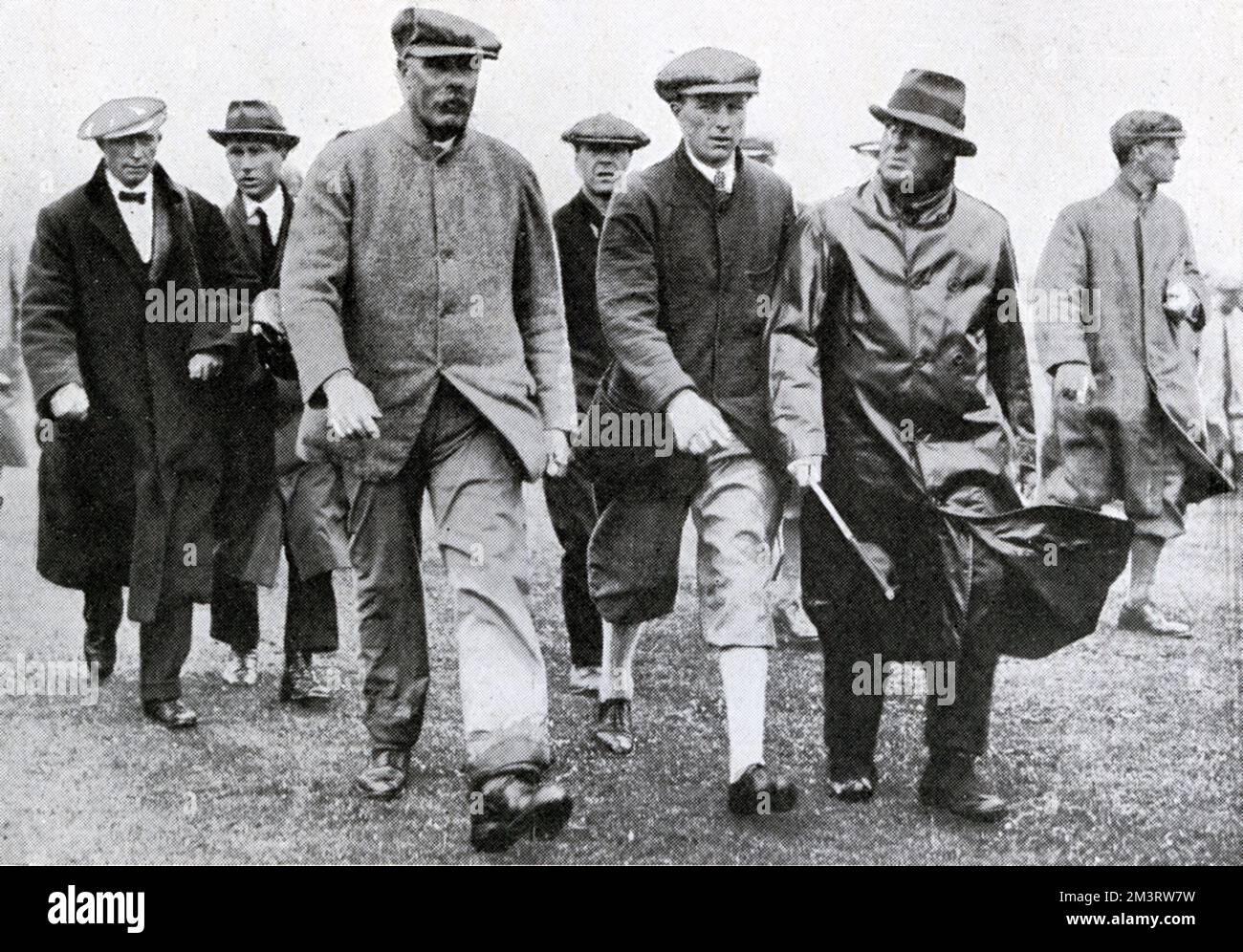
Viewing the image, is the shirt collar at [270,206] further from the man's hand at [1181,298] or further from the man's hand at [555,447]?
the man's hand at [1181,298]

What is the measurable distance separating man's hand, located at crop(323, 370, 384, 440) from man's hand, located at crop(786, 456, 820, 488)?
1388mm

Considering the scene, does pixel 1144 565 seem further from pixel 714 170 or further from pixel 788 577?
pixel 714 170

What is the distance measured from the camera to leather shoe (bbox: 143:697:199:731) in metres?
6.60

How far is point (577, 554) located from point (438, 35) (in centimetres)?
218

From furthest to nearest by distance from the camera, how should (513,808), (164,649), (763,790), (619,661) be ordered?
(164,649), (619,661), (763,790), (513,808)

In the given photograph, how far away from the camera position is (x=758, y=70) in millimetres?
6344

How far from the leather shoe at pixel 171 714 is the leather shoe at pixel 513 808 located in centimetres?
Result: 163

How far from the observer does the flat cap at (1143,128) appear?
714 cm

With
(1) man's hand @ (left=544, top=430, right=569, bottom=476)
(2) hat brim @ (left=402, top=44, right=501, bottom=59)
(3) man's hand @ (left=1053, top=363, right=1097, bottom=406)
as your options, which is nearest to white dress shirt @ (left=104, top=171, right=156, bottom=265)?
(2) hat brim @ (left=402, top=44, right=501, bottom=59)

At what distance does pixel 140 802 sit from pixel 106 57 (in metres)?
2.90

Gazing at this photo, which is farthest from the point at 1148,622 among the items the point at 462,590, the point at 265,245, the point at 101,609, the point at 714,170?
the point at 101,609

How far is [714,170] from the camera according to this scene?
6230 mm

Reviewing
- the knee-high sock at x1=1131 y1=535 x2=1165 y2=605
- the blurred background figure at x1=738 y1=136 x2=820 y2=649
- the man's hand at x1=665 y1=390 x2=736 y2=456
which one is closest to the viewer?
the man's hand at x1=665 y1=390 x2=736 y2=456

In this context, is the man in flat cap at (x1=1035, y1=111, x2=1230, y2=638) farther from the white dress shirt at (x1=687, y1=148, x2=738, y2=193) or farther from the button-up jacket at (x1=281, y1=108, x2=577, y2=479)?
the button-up jacket at (x1=281, y1=108, x2=577, y2=479)
